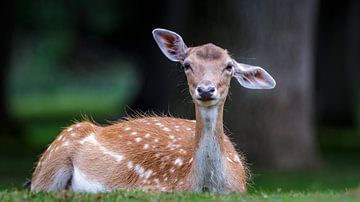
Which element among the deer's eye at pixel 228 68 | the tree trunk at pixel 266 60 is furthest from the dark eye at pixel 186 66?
the tree trunk at pixel 266 60

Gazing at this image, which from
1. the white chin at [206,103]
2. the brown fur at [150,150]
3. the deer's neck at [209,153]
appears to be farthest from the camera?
the brown fur at [150,150]

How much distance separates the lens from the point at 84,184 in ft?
35.3

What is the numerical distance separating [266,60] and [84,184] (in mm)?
6290

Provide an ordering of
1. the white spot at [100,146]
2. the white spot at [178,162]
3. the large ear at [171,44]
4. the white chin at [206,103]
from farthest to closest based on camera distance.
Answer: the white spot at [100,146]
the large ear at [171,44]
the white spot at [178,162]
the white chin at [206,103]

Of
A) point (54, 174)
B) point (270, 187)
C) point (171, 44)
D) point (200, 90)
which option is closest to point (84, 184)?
point (54, 174)

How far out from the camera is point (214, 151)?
9.61 m

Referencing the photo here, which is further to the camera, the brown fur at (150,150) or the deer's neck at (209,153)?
the brown fur at (150,150)

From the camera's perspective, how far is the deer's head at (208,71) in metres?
9.38

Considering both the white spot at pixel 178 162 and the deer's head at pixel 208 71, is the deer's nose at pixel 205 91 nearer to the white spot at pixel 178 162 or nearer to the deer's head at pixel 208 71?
the deer's head at pixel 208 71

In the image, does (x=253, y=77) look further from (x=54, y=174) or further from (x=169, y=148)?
(x=54, y=174)

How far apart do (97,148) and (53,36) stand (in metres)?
30.7

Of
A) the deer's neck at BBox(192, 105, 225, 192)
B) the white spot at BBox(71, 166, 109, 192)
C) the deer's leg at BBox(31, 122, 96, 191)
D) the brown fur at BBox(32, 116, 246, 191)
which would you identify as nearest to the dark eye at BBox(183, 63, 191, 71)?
the deer's neck at BBox(192, 105, 225, 192)

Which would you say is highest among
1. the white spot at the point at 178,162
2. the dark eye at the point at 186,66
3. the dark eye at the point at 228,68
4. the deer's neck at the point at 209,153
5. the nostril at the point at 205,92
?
the dark eye at the point at 186,66

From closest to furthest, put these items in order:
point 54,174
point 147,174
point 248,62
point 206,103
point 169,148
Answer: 1. point 206,103
2. point 147,174
3. point 169,148
4. point 54,174
5. point 248,62
